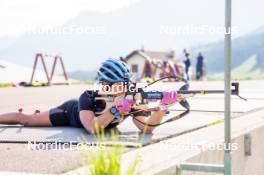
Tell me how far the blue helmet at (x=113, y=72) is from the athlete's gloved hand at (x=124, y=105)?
217 mm

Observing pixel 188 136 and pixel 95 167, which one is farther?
A: pixel 188 136

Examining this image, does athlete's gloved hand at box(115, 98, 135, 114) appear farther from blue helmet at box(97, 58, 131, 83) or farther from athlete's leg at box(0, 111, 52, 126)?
athlete's leg at box(0, 111, 52, 126)

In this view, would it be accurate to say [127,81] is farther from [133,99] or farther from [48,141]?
[48,141]

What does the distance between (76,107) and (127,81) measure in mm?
849

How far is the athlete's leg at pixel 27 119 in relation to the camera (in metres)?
7.03

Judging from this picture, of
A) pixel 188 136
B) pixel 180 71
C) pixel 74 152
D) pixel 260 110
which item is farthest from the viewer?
pixel 180 71

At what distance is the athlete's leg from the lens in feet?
23.1

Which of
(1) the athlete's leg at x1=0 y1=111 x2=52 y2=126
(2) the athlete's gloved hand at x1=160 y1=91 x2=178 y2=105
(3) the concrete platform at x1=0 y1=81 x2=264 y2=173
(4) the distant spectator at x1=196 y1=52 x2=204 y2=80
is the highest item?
(4) the distant spectator at x1=196 y1=52 x2=204 y2=80

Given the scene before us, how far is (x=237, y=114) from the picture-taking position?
28.0 feet

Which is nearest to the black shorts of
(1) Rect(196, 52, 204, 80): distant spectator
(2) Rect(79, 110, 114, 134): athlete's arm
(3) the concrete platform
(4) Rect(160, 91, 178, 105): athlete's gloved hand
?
(3) the concrete platform

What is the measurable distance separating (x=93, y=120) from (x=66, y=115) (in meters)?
0.96

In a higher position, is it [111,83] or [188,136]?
[111,83]

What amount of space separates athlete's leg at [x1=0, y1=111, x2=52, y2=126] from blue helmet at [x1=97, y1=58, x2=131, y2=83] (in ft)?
3.90

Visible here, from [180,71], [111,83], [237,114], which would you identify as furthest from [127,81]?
[180,71]
